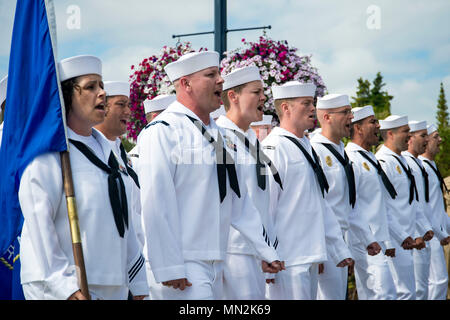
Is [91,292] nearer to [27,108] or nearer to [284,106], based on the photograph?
[27,108]

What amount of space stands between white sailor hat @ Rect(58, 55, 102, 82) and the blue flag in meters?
0.12

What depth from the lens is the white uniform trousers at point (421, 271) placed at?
10.5 m

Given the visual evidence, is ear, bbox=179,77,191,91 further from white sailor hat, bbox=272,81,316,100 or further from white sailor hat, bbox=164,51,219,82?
white sailor hat, bbox=272,81,316,100

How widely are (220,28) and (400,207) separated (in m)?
3.41

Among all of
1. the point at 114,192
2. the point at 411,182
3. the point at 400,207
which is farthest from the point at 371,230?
the point at 114,192

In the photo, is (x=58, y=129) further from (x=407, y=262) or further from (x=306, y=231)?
(x=407, y=262)

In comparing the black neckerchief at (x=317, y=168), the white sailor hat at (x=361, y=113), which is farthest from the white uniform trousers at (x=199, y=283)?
the white sailor hat at (x=361, y=113)

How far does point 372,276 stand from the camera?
27.0 ft

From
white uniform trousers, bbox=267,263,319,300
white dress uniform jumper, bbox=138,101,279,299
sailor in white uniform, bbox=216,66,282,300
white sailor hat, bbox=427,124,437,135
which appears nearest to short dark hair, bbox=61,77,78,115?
white dress uniform jumper, bbox=138,101,279,299

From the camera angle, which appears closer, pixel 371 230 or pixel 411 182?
pixel 371 230

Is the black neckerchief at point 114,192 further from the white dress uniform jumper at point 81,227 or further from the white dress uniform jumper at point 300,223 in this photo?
the white dress uniform jumper at point 300,223

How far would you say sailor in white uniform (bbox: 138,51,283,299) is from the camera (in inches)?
180

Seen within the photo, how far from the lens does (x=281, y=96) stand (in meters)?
7.38

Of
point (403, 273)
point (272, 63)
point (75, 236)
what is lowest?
point (403, 273)
